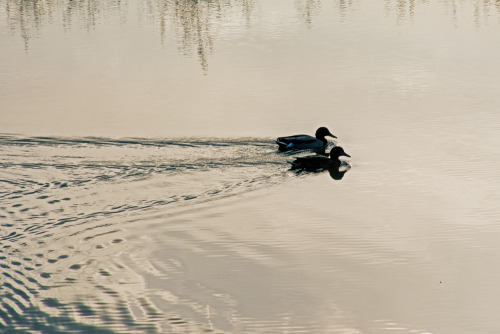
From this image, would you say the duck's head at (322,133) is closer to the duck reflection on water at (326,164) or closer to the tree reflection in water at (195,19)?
the duck reflection on water at (326,164)

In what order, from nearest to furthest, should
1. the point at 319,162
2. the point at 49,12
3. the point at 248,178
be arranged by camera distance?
the point at 248,178, the point at 319,162, the point at 49,12

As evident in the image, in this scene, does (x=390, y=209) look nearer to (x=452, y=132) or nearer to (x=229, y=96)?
(x=452, y=132)

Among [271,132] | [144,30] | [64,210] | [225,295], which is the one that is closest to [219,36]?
[144,30]

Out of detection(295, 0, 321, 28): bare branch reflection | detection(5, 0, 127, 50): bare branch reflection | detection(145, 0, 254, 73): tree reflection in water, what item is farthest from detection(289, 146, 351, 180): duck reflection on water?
detection(5, 0, 127, 50): bare branch reflection

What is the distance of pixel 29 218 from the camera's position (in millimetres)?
11516

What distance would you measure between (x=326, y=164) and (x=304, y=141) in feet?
2.16

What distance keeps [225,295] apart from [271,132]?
22.3 ft

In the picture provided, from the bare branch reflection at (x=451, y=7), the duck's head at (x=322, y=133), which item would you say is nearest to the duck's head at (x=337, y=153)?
the duck's head at (x=322, y=133)

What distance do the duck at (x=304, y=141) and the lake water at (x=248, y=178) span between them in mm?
219

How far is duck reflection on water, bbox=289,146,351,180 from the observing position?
14191 millimetres

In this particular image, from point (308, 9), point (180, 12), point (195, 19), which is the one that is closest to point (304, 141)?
point (195, 19)

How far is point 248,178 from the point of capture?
13.6 m

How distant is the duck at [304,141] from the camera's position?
48.4ft

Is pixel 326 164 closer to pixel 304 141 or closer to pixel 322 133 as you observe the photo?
pixel 304 141
